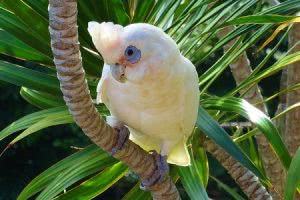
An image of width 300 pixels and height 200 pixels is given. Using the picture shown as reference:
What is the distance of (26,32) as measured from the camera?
3.92 feet

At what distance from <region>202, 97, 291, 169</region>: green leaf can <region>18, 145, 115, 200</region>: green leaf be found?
0.76ft

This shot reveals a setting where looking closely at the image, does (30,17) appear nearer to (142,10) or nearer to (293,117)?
(142,10)

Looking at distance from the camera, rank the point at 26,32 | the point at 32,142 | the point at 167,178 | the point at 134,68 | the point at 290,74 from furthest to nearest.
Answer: the point at 32,142
the point at 290,74
the point at 26,32
the point at 167,178
the point at 134,68

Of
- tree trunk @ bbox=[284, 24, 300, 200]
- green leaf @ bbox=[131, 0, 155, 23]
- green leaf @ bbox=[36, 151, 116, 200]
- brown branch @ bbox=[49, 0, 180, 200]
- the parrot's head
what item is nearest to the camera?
brown branch @ bbox=[49, 0, 180, 200]

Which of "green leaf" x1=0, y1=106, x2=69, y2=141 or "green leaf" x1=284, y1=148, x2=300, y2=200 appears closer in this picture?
"green leaf" x1=284, y1=148, x2=300, y2=200

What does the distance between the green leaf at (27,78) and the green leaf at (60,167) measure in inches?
5.5

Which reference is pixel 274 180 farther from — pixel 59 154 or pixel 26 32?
pixel 59 154

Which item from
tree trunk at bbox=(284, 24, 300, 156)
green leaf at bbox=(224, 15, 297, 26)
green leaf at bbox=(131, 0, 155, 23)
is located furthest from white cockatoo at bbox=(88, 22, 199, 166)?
tree trunk at bbox=(284, 24, 300, 156)

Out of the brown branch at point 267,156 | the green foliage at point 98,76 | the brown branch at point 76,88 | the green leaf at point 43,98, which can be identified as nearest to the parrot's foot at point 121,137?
the brown branch at point 76,88

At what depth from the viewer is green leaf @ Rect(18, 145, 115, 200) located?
3.84 feet

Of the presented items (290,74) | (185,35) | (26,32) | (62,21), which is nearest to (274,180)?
(290,74)

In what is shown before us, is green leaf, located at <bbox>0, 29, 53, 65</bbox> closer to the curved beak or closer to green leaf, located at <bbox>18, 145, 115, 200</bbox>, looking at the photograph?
green leaf, located at <bbox>18, 145, 115, 200</bbox>

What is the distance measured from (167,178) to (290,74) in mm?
603

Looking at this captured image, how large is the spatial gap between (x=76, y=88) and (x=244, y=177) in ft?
2.01
